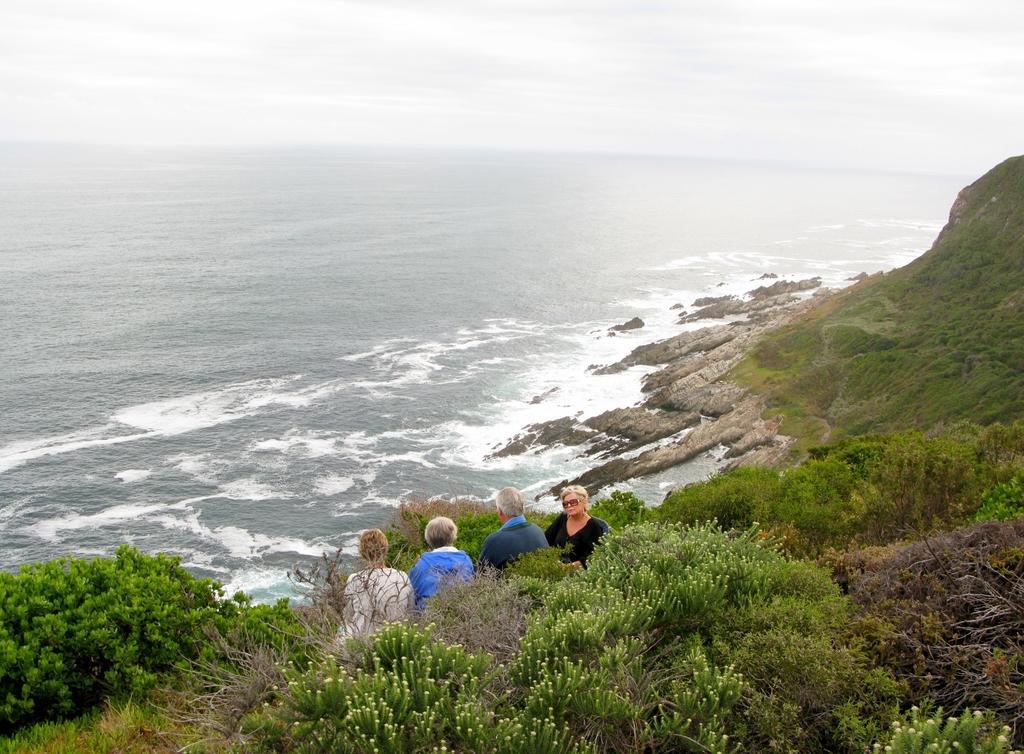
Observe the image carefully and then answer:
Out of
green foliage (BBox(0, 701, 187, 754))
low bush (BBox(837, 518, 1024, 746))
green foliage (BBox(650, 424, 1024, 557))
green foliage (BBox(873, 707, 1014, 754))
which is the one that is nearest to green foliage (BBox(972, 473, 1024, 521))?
green foliage (BBox(650, 424, 1024, 557))

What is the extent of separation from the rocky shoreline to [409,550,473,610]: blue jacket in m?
Result: 36.3

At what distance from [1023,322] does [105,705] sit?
191 ft

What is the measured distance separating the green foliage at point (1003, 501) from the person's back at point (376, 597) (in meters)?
10.8

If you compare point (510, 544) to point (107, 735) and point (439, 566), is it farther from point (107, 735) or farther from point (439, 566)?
point (107, 735)

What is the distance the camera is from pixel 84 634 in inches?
296

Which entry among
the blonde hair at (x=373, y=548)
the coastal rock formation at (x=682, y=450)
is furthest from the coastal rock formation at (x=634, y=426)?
the blonde hair at (x=373, y=548)

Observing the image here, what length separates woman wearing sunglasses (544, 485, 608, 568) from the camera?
31.9ft

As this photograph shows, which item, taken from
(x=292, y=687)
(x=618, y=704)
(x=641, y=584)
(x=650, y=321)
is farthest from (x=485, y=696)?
(x=650, y=321)

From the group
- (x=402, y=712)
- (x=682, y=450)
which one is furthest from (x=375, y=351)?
(x=402, y=712)

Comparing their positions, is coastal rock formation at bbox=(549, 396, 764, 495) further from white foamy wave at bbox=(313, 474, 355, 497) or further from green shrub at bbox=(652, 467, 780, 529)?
green shrub at bbox=(652, 467, 780, 529)

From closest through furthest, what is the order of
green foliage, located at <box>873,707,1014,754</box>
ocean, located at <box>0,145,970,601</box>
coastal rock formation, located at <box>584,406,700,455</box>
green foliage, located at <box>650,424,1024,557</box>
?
green foliage, located at <box>873,707,1014,754</box>
green foliage, located at <box>650,424,1024,557</box>
ocean, located at <box>0,145,970,601</box>
coastal rock formation, located at <box>584,406,700,455</box>

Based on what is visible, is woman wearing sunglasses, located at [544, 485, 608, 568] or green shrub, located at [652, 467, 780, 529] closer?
woman wearing sunglasses, located at [544, 485, 608, 568]

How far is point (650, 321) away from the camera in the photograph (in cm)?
8231

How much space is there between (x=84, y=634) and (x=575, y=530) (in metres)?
5.86
